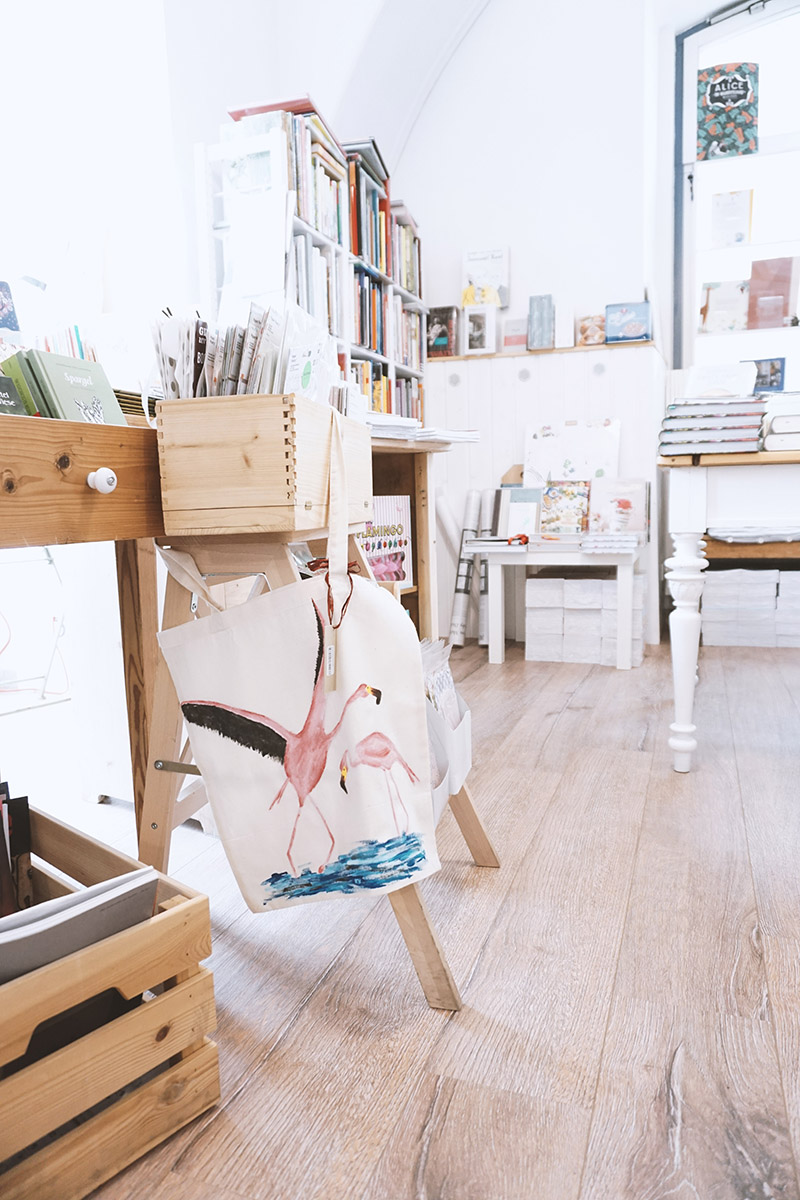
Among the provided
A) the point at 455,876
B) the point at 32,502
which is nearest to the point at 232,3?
the point at 32,502

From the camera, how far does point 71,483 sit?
81 cm

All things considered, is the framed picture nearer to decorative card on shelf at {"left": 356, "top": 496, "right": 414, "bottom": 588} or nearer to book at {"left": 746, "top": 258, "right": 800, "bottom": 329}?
book at {"left": 746, "top": 258, "right": 800, "bottom": 329}

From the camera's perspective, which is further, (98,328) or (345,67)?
(345,67)

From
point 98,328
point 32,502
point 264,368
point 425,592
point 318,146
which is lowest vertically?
point 425,592

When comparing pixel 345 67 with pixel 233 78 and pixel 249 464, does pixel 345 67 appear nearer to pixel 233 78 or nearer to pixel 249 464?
pixel 233 78

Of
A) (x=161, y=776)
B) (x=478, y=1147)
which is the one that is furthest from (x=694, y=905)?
(x=161, y=776)

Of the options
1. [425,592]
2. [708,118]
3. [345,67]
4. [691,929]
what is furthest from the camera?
[708,118]

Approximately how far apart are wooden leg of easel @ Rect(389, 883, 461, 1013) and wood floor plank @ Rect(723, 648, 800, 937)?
0.52 m

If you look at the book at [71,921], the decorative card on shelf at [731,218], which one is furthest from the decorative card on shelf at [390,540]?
the decorative card on shelf at [731,218]

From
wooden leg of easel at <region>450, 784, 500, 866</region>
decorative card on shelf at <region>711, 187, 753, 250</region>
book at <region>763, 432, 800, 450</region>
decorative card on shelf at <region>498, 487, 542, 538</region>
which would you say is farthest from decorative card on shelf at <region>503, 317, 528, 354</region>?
wooden leg of easel at <region>450, 784, 500, 866</region>

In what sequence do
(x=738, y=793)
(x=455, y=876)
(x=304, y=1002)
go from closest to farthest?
1. (x=304, y=1002)
2. (x=455, y=876)
3. (x=738, y=793)

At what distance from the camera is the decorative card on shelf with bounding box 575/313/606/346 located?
3475 millimetres

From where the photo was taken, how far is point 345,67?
2.99 m

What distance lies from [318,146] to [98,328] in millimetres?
1082
